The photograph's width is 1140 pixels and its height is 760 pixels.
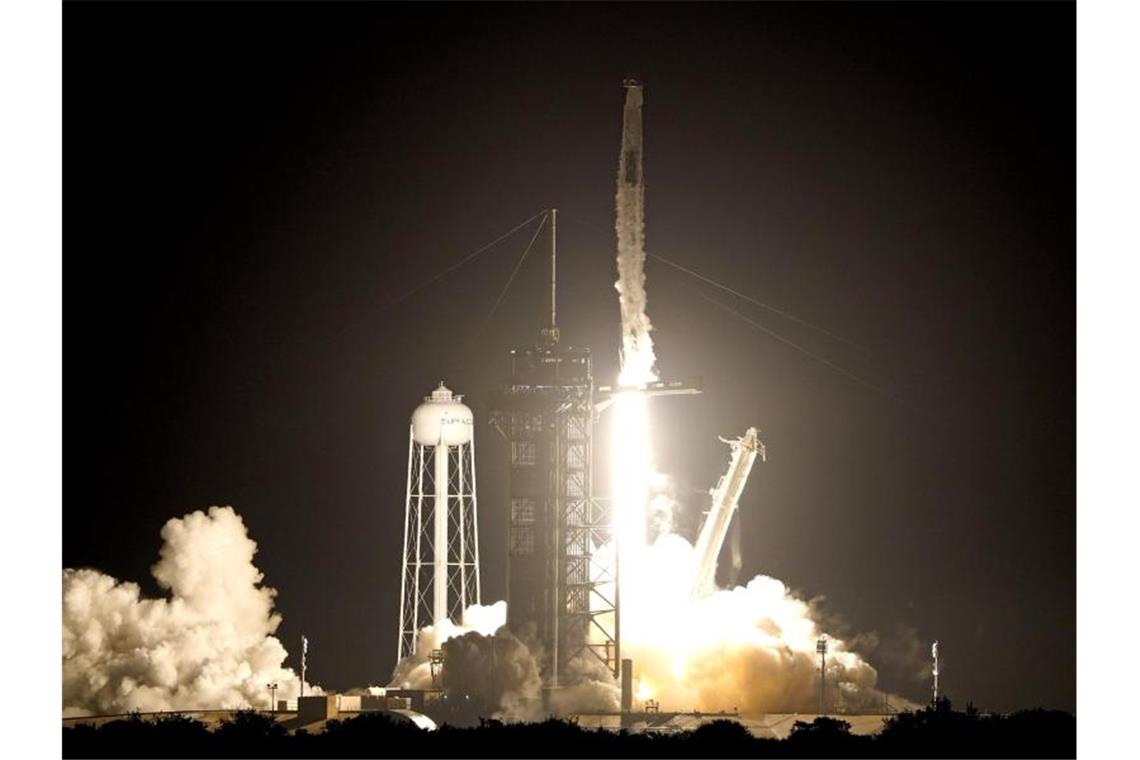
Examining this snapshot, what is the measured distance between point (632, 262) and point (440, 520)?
655 cm

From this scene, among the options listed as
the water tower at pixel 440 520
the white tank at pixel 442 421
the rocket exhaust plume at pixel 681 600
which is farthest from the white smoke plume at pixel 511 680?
the white tank at pixel 442 421

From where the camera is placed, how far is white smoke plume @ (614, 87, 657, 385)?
62.3 meters

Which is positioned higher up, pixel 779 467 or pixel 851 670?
pixel 779 467

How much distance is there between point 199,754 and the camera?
2160 inches

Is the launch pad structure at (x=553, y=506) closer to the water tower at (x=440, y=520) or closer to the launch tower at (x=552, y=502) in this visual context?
the launch tower at (x=552, y=502)

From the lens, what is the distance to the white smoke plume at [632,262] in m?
62.3

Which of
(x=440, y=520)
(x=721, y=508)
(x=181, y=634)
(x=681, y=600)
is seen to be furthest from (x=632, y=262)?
(x=181, y=634)

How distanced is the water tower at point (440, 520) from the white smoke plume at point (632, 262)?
3.77 metres

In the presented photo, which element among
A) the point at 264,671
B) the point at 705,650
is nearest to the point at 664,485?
the point at 705,650

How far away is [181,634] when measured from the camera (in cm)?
6300

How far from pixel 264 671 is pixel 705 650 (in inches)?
379

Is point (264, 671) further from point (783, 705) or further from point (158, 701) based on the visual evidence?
point (783, 705)

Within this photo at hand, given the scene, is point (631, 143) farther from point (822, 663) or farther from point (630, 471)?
point (822, 663)

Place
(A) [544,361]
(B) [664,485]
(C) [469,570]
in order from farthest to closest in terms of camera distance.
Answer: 1. (C) [469,570]
2. (B) [664,485]
3. (A) [544,361]
